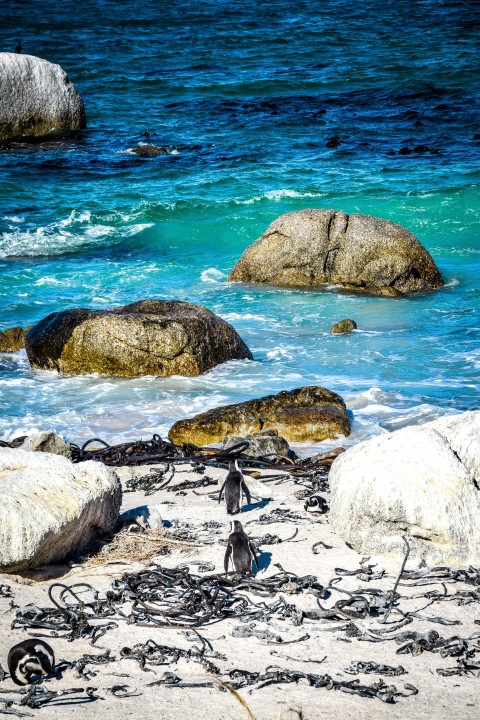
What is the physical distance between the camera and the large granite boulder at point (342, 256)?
641 inches

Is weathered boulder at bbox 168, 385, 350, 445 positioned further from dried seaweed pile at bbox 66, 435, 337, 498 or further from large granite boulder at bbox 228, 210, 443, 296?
large granite boulder at bbox 228, 210, 443, 296

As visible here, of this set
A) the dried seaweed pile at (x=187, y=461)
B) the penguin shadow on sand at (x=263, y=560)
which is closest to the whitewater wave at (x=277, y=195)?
the dried seaweed pile at (x=187, y=461)

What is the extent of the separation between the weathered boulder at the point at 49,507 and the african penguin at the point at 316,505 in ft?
4.65

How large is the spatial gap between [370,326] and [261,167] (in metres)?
11.4

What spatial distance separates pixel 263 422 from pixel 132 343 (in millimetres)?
2633

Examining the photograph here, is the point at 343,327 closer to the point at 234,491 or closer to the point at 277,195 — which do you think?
the point at 234,491

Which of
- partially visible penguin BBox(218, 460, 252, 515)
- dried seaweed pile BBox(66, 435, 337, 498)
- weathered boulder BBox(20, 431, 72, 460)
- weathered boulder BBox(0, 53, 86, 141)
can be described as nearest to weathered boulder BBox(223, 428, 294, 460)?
dried seaweed pile BBox(66, 435, 337, 498)

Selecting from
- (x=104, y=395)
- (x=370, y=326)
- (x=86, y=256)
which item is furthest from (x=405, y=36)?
(x=104, y=395)

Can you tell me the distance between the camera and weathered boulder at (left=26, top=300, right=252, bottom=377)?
470 inches

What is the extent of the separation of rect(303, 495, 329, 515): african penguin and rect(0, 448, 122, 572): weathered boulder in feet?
4.65

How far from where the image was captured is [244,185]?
2366cm

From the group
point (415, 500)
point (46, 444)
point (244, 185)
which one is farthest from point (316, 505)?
point (244, 185)

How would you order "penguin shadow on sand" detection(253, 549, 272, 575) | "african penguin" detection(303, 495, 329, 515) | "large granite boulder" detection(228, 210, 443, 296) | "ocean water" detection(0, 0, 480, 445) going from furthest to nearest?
1. "large granite boulder" detection(228, 210, 443, 296)
2. "ocean water" detection(0, 0, 480, 445)
3. "african penguin" detection(303, 495, 329, 515)
4. "penguin shadow on sand" detection(253, 549, 272, 575)

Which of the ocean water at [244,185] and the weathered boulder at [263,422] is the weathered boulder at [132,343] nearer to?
the ocean water at [244,185]
